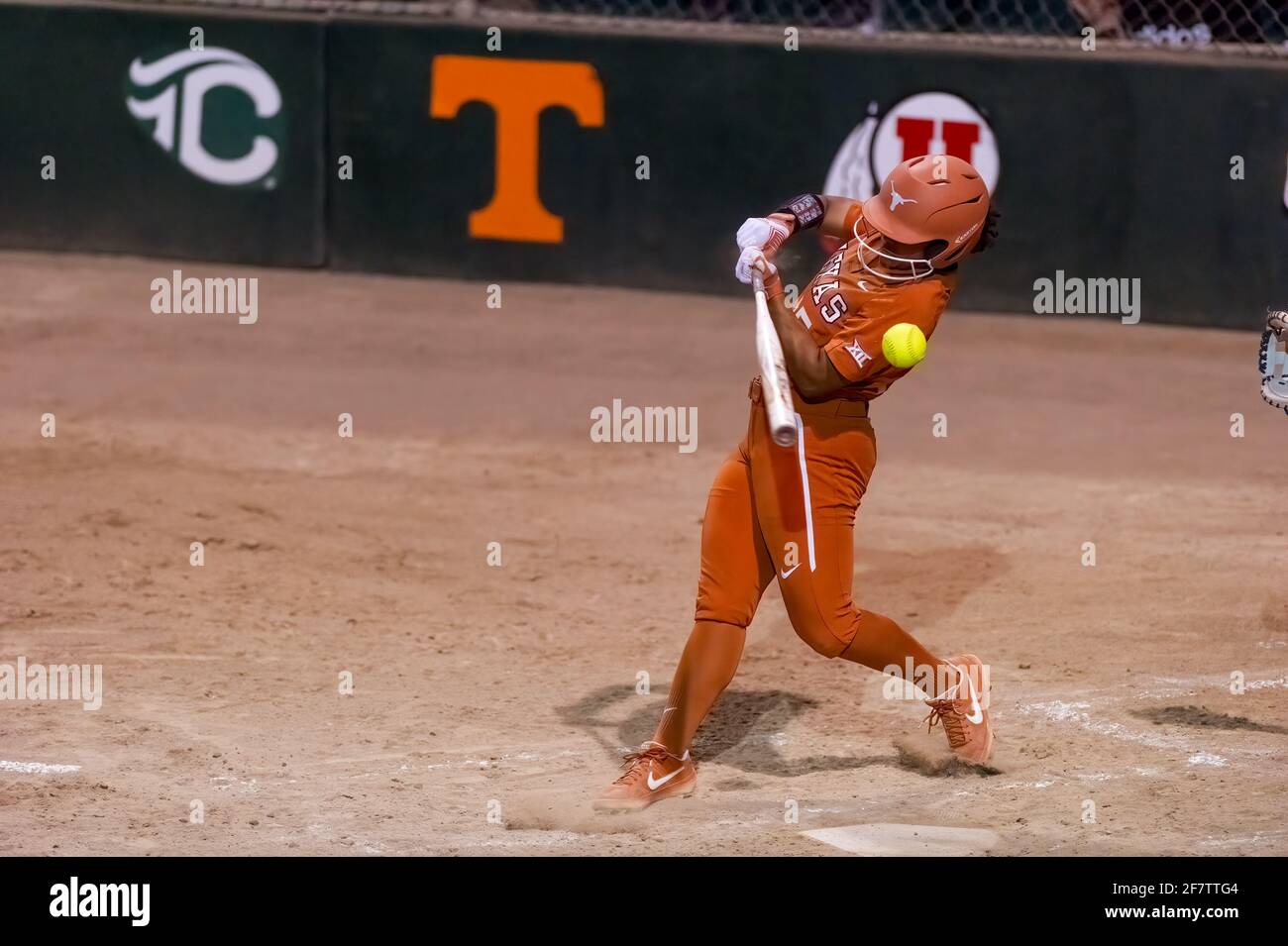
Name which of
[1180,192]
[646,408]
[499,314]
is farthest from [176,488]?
[1180,192]

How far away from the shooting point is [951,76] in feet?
32.4

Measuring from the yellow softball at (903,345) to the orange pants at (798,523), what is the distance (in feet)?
1.01

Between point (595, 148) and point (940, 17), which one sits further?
point (595, 148)

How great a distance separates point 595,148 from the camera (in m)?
→ 10.4

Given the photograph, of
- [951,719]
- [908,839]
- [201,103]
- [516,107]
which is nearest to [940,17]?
[516,107]

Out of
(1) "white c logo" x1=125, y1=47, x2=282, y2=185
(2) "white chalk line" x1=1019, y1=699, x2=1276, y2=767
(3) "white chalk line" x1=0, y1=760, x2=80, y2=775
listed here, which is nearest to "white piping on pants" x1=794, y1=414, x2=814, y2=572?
(2) "white chalk line" x1=1019, y1=699, x2=1276, y2=767

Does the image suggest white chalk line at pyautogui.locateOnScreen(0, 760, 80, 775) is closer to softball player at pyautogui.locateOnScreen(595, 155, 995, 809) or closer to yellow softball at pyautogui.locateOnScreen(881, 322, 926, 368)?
softball player at pyautogui.locateOnScreen(595, 155, 995, 809)

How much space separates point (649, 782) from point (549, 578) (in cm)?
199

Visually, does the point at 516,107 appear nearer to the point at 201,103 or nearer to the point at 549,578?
the point at 201,103

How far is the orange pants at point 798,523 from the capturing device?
484cm

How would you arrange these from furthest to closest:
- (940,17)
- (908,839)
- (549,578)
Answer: (940,17), (549,578), (908,839)

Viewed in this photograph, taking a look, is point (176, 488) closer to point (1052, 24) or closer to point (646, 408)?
point (646, 408)

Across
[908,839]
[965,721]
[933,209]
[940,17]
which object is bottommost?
[908,839]

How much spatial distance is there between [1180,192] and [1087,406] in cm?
166
